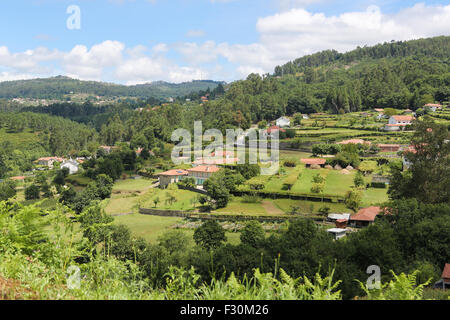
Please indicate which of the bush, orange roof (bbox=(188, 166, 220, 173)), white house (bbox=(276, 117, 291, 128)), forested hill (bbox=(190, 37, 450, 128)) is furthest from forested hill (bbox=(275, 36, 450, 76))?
the bush

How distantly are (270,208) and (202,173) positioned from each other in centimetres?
1275

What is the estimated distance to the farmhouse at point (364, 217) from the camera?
23891 millimetres

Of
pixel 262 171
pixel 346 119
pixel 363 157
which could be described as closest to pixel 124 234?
pixel 262 171

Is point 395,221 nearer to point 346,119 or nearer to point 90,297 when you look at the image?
point 90,297

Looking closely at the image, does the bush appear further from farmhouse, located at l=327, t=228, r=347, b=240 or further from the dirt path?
farmhouse, located at l=327, t=228, r=347, b=240

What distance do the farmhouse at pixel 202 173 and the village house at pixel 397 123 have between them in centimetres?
2817

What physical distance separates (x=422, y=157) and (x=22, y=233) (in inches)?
804

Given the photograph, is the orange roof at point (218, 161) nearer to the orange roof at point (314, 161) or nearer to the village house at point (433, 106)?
the orange roof at point (314, 161)

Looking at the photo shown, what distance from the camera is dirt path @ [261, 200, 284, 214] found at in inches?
1102

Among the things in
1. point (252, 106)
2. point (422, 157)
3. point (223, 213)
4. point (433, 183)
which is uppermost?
point (252, 106)

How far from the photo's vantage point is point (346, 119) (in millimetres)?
63875

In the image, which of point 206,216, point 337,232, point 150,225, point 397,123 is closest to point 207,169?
point 206,216

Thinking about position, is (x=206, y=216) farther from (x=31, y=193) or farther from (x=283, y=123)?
(x=283, y=123)

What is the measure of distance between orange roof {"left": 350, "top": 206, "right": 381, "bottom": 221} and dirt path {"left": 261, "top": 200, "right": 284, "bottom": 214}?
554 centimetres
